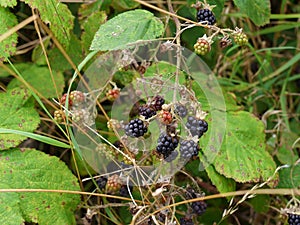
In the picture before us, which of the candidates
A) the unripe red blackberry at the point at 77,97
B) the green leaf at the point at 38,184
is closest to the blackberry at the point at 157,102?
the unripe red blackberry at the point at 77,97

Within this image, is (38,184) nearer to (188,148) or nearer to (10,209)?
(10,209)

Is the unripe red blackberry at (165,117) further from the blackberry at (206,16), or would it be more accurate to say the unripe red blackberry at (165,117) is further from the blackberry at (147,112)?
the blackberry at (206,16)

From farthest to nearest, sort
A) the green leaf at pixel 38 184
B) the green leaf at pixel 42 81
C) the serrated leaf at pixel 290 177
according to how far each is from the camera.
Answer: the green leaf at pixel 42 81
the serrated leaf at pixel 290 177
the green leaf at pixel 38 184

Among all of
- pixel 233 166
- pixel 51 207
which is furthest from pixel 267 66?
pixel 51 207

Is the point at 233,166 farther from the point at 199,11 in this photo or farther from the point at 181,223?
the point at 199,11

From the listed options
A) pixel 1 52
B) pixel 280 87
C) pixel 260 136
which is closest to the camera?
pixel 1 52

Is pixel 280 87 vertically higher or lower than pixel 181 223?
lower

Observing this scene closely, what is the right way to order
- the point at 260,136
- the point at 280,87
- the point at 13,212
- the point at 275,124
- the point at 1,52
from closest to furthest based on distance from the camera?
the point at 13,212 → the point at 1,52 → the point at 260,136 → the point at 275,124 → the point at 280,87

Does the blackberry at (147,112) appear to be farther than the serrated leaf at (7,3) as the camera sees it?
No
